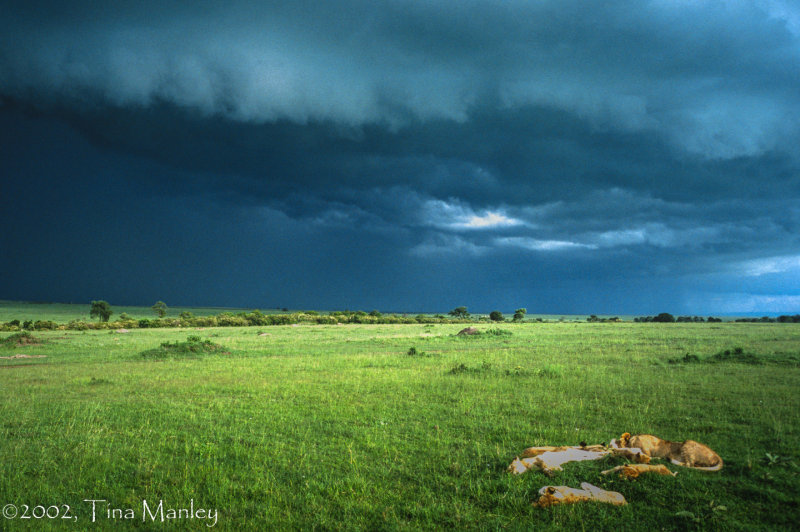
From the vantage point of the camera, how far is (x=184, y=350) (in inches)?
1233

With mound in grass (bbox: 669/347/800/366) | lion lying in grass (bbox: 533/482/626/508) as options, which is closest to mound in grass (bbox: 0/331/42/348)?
lion lying in grass (bbox: 533/482/626/508)

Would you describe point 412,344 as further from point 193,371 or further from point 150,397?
point 150,397

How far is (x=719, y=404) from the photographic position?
1412cm

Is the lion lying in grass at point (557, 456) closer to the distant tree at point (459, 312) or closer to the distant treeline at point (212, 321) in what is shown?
the distant treeline at point (212, 321)

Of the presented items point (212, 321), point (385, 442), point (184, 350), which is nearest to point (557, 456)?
point (385, 442)

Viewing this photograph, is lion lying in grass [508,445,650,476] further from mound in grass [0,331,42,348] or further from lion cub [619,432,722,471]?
mound in grass [0,331,42,348]

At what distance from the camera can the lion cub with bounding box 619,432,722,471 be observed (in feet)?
27.8

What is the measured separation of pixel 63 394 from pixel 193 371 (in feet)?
22.4

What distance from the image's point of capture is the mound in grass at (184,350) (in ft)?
99.5

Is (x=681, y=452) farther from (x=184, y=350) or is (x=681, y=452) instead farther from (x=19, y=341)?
(x=19, y=341)

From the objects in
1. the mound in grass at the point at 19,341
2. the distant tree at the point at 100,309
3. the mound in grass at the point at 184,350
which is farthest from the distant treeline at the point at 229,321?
the mound in grass at the point at 184,350

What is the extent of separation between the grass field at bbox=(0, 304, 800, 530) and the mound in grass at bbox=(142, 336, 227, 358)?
24.0ft

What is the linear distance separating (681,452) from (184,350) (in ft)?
102

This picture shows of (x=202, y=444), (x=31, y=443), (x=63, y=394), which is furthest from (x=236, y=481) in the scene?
(x=63, y=394)
